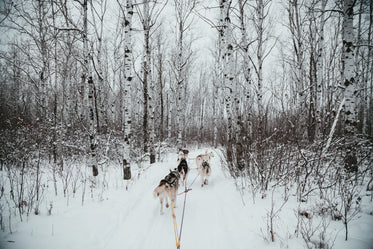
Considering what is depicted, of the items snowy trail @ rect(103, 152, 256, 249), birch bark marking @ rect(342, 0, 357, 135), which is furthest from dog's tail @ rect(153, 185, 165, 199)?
birch bark marking @ rect(342, 0, 357, 135)

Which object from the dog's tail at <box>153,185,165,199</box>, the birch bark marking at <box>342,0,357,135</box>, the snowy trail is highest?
the birch bark marking at <box>342,0,357,135</box>

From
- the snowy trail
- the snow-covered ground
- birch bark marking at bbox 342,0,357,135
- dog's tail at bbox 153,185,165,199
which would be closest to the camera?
the snow-covered ground

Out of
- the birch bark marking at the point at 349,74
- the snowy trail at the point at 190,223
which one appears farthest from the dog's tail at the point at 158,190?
the birch bark marking at the point at 349,74

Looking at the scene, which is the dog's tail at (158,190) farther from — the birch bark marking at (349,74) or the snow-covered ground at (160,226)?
the birch bark marking at (349,74)

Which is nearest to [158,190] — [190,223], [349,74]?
[190,223]

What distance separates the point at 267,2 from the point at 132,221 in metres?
12.1

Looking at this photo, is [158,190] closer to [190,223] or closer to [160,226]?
[160,226]

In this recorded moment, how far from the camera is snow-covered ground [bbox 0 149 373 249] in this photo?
88.0 inches

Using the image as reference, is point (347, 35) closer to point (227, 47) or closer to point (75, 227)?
point (227, 47)

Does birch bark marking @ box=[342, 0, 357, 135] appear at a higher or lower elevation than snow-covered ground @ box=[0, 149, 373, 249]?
higher

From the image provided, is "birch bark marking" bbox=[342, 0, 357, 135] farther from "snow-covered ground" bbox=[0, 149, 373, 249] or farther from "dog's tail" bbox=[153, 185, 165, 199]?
"dog's tail" bbox=[153, 185, 165, 199]

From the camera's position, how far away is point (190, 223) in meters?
3.08

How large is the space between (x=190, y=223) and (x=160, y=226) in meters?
0.63

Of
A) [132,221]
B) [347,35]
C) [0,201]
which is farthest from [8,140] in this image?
[347,35]
